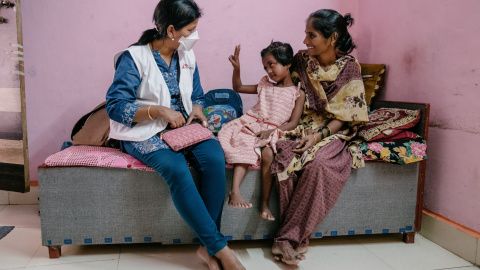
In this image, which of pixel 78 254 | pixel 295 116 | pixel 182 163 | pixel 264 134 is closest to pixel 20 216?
pixel 78 254

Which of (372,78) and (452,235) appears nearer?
(452,235)

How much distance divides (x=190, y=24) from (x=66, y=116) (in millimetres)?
1250

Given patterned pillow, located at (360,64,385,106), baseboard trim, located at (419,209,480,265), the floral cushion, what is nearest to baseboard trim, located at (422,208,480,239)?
baseboard trim, located at (419,209,480,265)

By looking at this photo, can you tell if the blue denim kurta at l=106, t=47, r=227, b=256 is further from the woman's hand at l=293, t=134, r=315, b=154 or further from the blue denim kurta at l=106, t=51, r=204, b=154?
the woman's hand at l=293, t=134, r=315, b=154

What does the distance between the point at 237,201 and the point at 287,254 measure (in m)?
0.33

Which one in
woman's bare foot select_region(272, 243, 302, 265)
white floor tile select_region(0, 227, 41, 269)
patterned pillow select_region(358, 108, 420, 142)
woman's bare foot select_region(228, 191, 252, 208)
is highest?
patterned pillow select_region(358, 108, 420, 142)

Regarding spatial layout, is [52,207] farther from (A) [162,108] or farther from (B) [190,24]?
(B) [190,24]

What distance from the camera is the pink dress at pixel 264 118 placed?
190 centimetres

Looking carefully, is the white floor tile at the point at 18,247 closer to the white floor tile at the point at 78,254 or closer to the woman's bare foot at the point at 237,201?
the white floor tile at the point at 78,254

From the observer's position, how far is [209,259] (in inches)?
63.3

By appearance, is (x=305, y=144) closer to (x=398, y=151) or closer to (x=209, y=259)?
(x=398, y=151)

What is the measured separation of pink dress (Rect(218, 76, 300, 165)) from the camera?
1.90 meters

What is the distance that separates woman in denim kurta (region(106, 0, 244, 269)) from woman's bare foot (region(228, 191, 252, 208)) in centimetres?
5

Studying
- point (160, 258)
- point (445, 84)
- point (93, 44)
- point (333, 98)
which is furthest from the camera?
point (93, 44)
